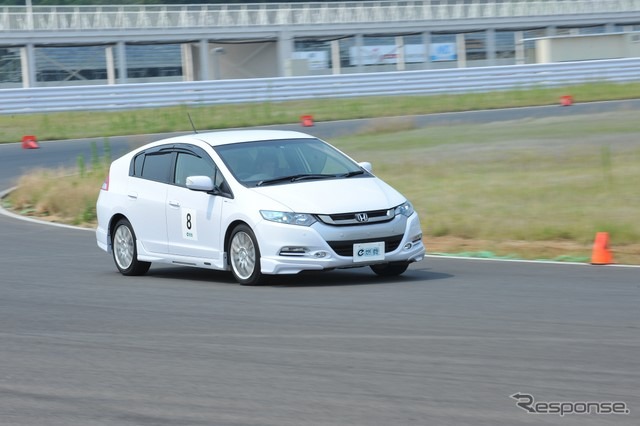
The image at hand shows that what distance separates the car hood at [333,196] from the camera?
10625 millimetres

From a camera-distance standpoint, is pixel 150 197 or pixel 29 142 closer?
pixel 150 197

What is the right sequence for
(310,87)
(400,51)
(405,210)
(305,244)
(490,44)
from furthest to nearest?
(400,51) → (490,44) → (310,87) → (405,210) → (305,244)

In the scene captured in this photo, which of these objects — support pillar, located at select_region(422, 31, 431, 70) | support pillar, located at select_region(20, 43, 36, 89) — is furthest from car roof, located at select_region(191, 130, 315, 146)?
support pillar, located at select_region(422, 31, 431, 70)

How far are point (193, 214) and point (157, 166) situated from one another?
1.09 meters

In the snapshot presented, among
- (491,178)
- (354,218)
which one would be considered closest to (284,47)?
(491,178)

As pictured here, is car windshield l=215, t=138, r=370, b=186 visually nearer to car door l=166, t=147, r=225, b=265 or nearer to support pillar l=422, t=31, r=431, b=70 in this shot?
car door l=166, t=147, r=225, b=265

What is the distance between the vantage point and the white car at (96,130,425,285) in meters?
10.6

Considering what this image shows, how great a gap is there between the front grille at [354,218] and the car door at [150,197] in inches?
87.4

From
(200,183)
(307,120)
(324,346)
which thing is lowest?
(324,346)

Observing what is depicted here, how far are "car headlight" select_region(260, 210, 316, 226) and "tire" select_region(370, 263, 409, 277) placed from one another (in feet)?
3.76

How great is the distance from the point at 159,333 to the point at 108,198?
4686mm

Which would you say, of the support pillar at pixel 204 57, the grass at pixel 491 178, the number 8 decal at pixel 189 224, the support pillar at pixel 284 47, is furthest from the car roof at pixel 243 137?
the support pillar at pixel 204 57

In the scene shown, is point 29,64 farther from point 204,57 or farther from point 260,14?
point 260,14

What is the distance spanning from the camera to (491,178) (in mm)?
19328
